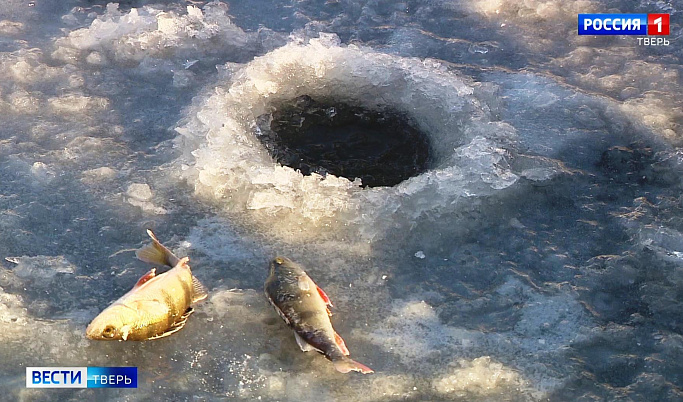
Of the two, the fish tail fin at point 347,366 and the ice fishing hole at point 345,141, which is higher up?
the ice fishing hole at point 345,141

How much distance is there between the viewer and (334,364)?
2914mm

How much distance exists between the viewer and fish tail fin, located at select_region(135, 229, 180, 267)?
334 cm

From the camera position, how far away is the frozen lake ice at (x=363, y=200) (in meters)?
3.09

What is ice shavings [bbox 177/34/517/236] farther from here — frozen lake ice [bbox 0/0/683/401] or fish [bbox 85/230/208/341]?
fish [bbox 85/230/208/341]

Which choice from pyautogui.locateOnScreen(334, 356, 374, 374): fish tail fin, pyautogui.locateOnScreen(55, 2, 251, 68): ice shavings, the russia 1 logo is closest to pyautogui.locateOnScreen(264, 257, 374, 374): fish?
pyautogui.locateOnScreen(334, 356, 374, 374): fish tail fin

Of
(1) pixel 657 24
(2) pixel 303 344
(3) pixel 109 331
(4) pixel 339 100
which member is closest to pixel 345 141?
(4) pixel 339 100

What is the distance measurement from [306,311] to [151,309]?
0.64 m

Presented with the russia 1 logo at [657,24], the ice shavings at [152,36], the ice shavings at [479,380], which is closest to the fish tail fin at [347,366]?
the ice shavings at [479,380]

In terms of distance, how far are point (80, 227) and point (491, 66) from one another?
283cm

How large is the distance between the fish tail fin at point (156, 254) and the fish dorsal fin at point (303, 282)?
584 millimetres

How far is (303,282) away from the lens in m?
3.15

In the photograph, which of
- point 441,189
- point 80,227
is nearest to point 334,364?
point 441,189

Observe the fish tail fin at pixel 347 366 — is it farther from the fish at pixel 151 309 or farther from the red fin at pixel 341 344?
the fish at pixel 151 309

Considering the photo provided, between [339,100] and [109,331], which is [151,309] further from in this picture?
[339,100]
